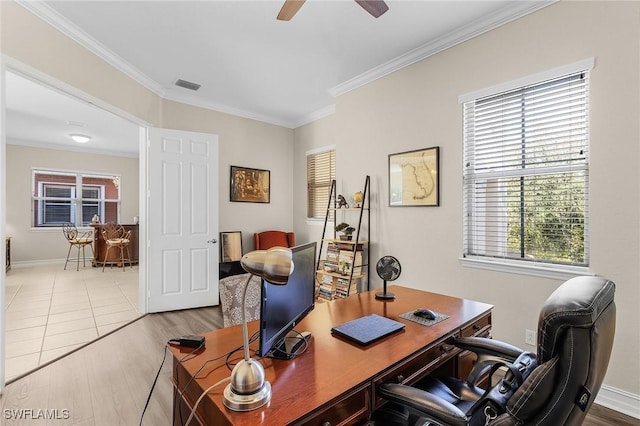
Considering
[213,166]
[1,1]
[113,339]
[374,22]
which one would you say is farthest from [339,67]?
[113,339]

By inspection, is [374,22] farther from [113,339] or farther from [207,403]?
[113,339]

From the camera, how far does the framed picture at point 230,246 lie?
4.56 meters

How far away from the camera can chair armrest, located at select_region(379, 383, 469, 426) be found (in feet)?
3.04

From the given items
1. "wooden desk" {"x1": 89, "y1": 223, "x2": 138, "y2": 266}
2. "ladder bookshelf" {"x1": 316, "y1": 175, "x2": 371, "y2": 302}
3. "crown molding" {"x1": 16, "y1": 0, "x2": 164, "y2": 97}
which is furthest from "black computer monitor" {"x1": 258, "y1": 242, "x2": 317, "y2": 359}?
"wooden desk" {"x1": 89, "y1": 223, "x2": 138, "y2": 266}

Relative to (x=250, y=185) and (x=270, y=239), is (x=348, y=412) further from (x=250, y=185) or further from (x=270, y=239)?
(x=250, y=185)

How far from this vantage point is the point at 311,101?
4441 mm

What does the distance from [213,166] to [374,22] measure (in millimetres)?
2717

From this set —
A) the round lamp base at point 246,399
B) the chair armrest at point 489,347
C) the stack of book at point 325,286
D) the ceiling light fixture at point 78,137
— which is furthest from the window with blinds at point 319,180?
the ceiling light fixture at point 78,137

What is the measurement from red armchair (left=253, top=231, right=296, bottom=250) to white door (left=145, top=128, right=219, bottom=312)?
76cm

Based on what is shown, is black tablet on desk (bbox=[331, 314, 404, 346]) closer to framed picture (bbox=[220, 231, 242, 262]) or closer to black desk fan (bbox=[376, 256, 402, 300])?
black desk fan (bbox=[376, 256, 402, 300])

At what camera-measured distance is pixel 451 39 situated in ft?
9.11

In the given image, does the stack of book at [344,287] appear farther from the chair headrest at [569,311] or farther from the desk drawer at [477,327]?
the chair headrest at [569,311]

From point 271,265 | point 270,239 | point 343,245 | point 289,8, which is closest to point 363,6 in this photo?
point 289,8

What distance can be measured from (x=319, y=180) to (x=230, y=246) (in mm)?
1737
